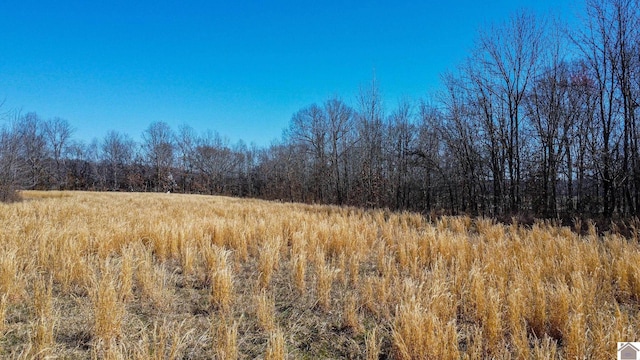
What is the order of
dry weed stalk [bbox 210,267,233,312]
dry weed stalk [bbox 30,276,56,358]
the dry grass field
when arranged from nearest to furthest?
dry weed stalk [bbox 30,276,56,358], the dry grass field, dry weed stalk [bbox 210,267,233,312]

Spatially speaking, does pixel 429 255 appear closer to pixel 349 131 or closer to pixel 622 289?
pixel 622 289

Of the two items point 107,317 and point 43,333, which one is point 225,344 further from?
point 43,333

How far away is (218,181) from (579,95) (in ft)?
169

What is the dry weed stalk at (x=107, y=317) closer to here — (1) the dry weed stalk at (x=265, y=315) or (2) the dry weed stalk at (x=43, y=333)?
(2) the dry weed stalk at (x=43, y=333)

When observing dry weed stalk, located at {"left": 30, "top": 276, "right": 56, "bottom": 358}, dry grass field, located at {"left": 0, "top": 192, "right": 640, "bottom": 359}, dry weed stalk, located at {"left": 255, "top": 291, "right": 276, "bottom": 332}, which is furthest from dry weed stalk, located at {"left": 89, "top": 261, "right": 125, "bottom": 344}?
dry weed stalk, located at {"left": 255, "top": 291, "right": 276, "bottom": 332}

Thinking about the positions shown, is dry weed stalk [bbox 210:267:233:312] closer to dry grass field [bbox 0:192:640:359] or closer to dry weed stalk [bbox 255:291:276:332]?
dry grass field [bbox 0:192:640:359]

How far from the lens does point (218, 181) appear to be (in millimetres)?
52812

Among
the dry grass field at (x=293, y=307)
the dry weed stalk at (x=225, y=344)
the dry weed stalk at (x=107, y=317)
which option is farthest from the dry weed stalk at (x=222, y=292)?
the dry weed stalk at (x=107, y=317)

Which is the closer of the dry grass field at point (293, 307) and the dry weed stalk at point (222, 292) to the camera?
the dry grass field at point (293, 307)

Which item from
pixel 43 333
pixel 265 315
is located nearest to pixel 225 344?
pixel 265 315

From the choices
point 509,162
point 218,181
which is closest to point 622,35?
point 509,162

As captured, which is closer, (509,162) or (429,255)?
(429,255)

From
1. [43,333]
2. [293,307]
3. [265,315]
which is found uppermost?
[43,333]

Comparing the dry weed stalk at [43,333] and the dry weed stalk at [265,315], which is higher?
the dry weed stalk at [43,333]
